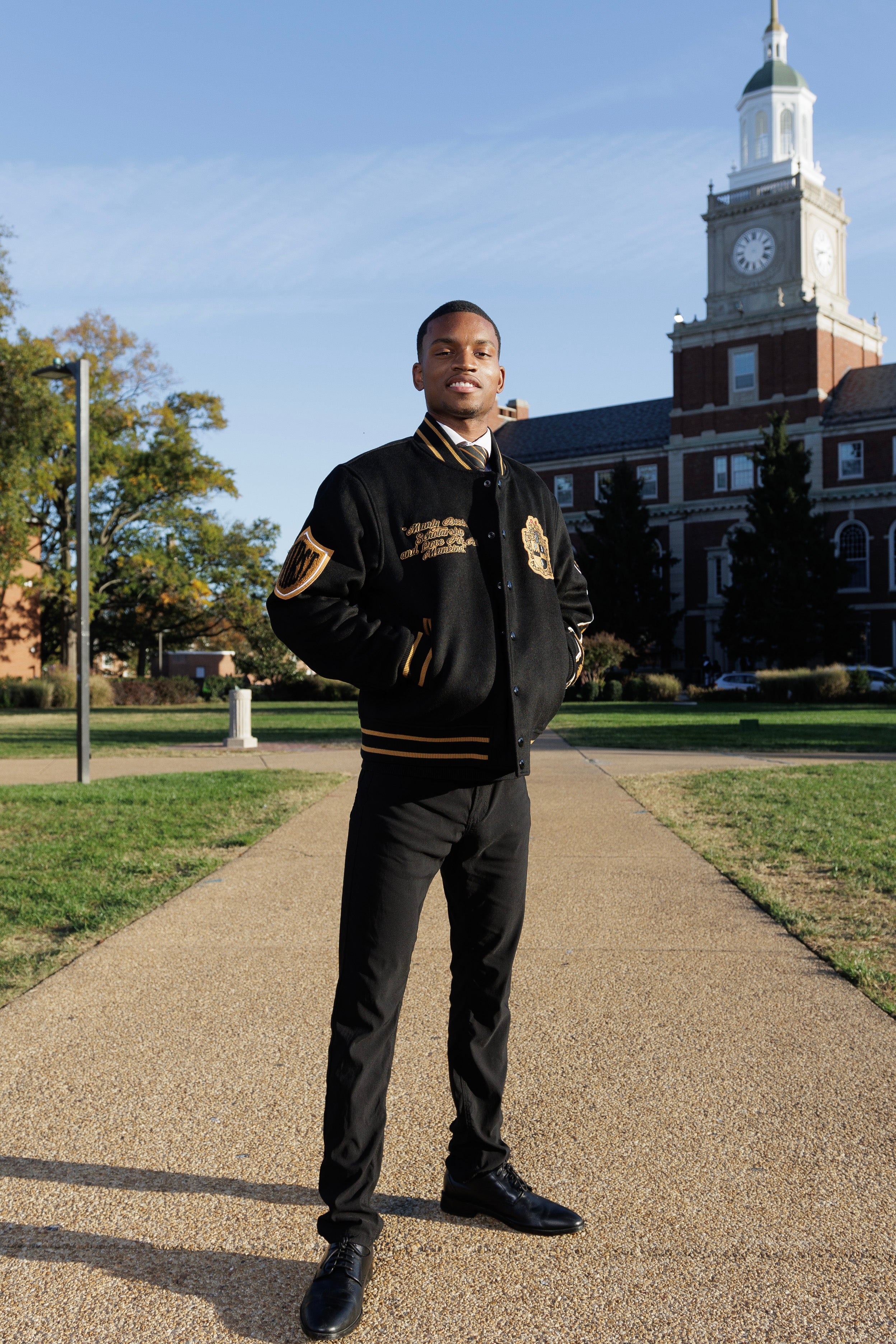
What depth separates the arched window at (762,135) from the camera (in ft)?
189

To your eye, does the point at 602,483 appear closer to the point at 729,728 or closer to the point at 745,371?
the point at 745,371

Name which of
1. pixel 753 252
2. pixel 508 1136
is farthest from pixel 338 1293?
pixel 753 252

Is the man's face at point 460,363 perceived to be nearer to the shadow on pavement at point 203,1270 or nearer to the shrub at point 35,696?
the shadow on pavement at point 203,1270

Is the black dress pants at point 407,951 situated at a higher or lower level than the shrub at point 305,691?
lower

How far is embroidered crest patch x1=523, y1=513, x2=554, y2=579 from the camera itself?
114 inches

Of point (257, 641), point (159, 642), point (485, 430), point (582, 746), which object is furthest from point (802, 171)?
point (485, 430)

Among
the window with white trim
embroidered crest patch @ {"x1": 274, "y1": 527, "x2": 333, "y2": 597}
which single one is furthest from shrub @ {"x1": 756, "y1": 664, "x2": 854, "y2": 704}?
embroidered crest patch @ {"x1": 274, "y1": 527, "x2": 333, "y2": 597}

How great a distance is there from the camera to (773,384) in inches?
2151

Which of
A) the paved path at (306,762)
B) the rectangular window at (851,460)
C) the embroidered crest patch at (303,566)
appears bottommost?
the paved path at (306,762)

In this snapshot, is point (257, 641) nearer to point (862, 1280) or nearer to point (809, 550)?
point (809, 550)

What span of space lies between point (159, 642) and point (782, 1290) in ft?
184

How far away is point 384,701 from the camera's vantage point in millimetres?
2738

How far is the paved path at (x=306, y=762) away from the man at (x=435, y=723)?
10490 mm

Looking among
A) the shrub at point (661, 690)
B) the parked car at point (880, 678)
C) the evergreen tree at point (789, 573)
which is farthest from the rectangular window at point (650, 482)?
the shrub at point (661, 690)
